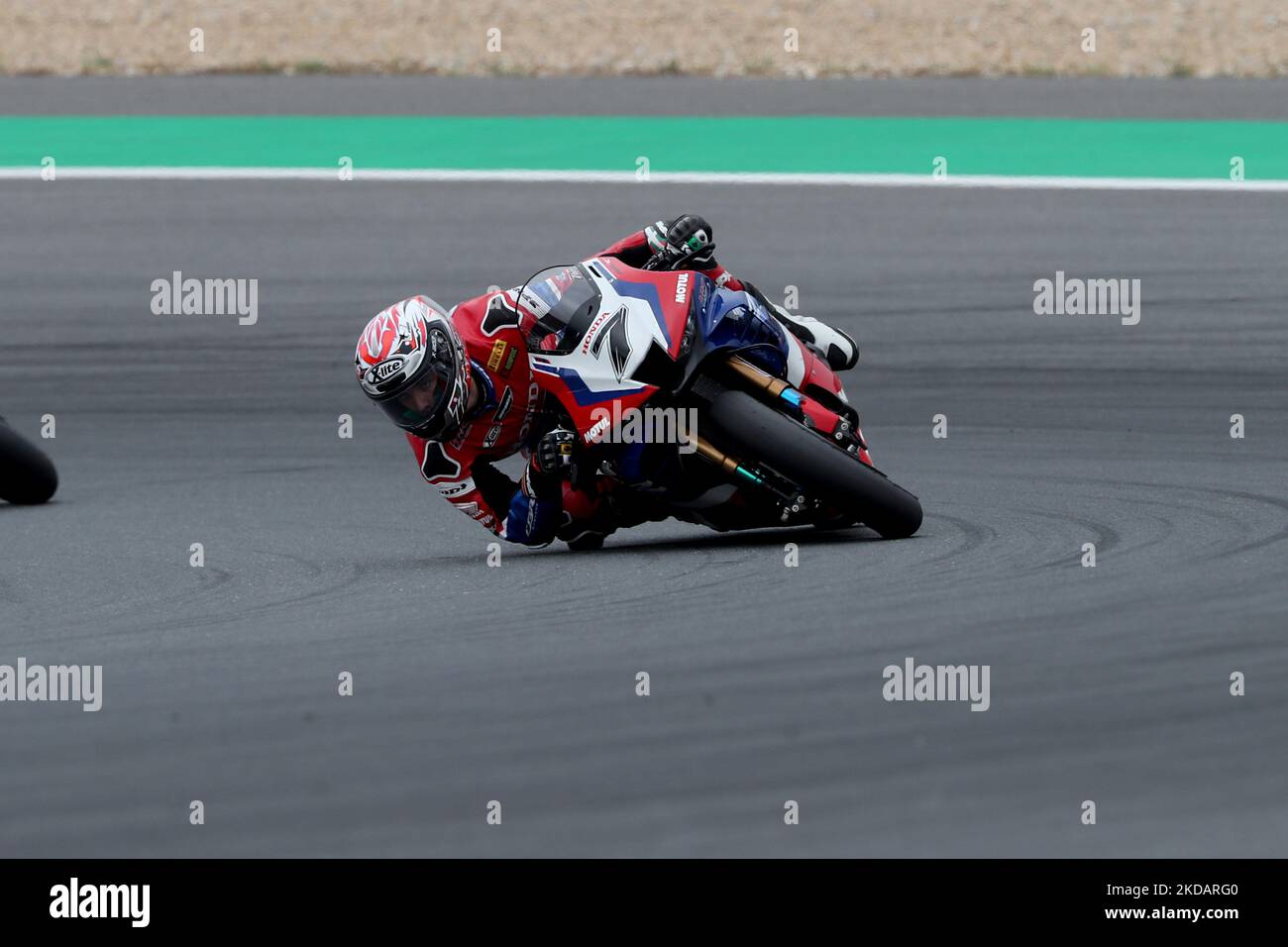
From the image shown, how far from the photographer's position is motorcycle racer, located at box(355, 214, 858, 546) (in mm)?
8039

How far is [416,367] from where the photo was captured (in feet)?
25.9

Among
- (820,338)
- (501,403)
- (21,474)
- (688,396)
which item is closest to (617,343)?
(688,396)

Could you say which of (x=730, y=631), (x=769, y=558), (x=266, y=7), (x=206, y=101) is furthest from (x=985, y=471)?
(x=266, y=7)

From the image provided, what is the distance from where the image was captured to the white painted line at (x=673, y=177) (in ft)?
53.0

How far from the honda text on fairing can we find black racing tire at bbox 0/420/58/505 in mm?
3050

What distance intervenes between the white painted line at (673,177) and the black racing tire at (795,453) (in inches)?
346

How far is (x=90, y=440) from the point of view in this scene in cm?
1242

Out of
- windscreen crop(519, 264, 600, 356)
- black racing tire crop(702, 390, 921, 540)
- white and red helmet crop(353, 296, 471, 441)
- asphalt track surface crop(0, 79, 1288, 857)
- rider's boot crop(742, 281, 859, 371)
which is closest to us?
asphalt track surface crop(0, 79, 1288, 857)

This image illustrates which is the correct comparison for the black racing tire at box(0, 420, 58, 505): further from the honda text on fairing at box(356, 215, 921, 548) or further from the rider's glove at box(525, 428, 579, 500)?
the rider's glove at box(525, 428, 579, 500)

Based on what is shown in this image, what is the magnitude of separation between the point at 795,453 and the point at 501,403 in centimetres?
130

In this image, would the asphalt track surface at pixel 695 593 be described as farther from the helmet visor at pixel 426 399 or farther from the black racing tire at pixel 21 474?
the helmet visor at pixel 426 399

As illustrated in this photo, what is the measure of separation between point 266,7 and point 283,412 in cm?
1536

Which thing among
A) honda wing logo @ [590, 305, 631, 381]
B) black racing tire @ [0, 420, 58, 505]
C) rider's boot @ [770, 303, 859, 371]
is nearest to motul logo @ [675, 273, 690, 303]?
honda wing logo @ [590, 305, 631, 381]
